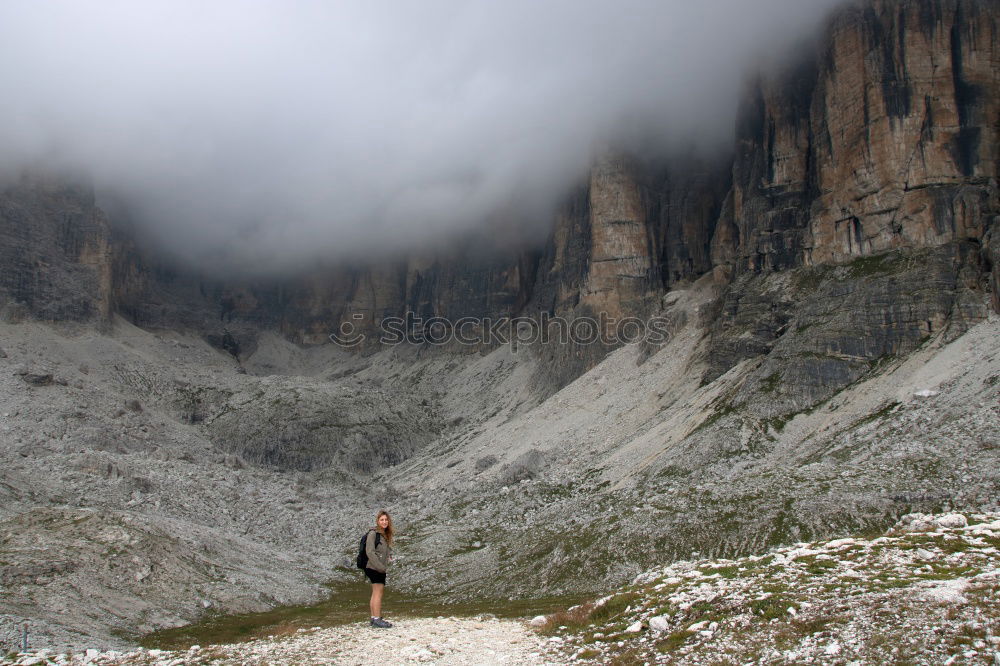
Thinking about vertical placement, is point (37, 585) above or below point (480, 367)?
below

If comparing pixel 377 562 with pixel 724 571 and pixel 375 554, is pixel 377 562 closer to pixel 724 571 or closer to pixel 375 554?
pixel 375 554

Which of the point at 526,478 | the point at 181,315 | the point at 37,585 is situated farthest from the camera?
the point at 181,315

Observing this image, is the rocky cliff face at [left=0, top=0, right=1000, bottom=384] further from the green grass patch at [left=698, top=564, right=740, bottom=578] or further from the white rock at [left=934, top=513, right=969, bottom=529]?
the green grass patch at [left=698, top=564, right=740, bottom=578]

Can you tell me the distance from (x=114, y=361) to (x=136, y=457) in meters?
67.2

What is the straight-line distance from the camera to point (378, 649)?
52.1ft

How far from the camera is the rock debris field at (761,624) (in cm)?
1202

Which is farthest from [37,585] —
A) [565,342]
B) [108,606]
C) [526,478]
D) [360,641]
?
[565,342]

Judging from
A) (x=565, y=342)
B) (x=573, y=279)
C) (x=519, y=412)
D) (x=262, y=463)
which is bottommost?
(x=262, y=463)

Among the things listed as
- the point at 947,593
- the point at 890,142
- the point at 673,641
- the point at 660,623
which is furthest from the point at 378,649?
the point at 890,142

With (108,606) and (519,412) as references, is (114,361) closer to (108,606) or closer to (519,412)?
(519,412)

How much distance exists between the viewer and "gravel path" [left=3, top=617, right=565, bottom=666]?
14969mm

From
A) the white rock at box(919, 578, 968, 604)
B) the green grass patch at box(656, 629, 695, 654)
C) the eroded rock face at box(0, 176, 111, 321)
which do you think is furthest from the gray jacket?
the eroded rock face at box(0, 176, 111, 321)

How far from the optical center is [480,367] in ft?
489

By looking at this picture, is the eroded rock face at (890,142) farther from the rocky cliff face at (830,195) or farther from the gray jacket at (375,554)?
the gray jacket at (375,554)
